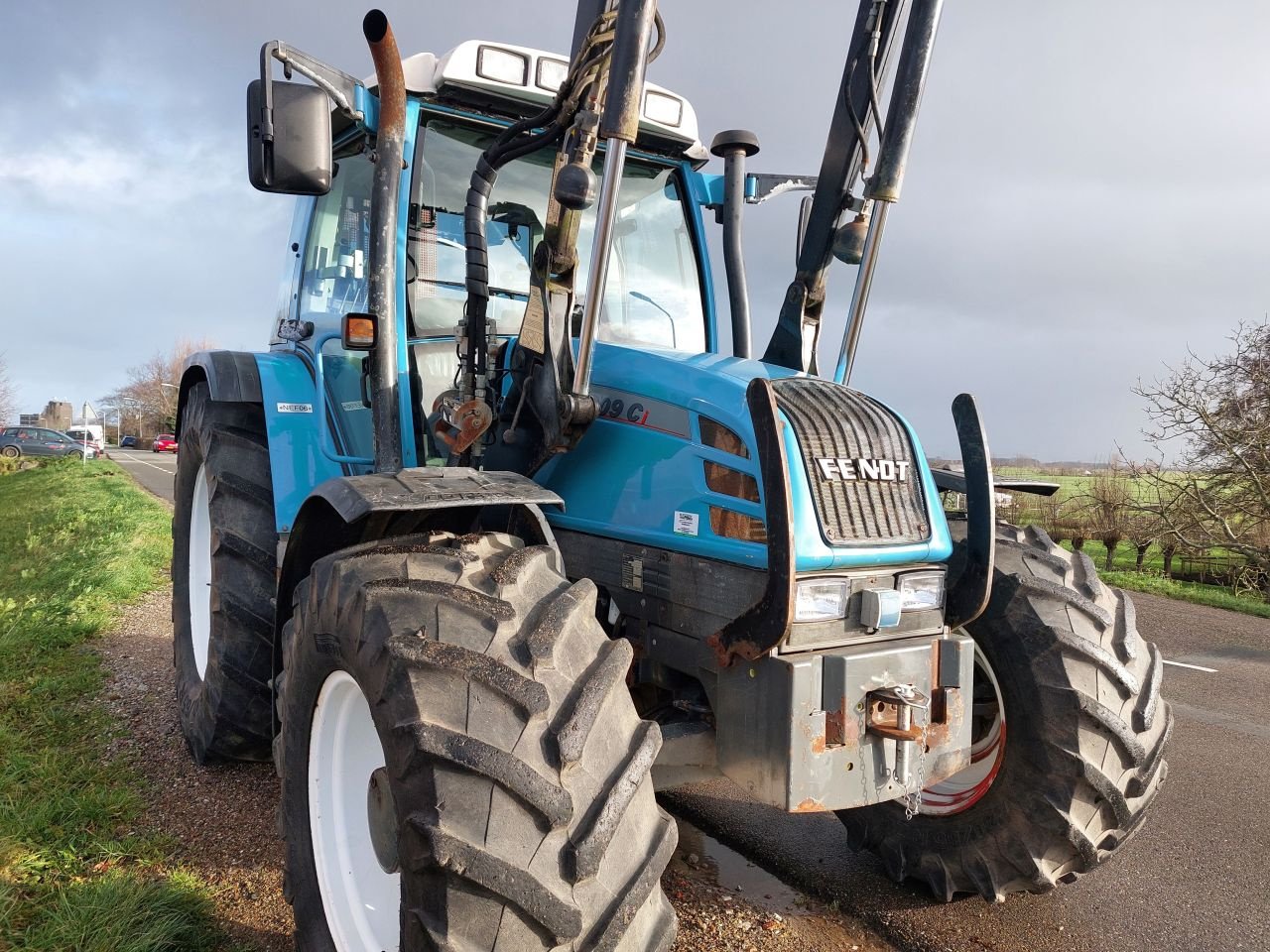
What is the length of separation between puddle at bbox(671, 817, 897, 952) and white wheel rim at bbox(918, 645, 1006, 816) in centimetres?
47

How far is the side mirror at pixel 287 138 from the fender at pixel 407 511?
889 millimetres

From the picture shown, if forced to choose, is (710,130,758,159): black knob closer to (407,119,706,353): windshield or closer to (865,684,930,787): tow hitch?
(407,119,706,353): windshield

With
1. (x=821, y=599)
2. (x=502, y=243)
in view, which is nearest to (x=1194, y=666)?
(x=821, y=599)

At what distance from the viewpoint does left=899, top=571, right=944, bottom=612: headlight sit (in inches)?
96.0

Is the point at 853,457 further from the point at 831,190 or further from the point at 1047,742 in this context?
the point at 831,190

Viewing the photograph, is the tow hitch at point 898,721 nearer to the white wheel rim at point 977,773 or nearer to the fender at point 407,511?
the white wheel rim at point 977,773

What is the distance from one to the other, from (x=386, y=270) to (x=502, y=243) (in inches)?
18.5

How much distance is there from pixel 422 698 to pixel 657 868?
0.59m

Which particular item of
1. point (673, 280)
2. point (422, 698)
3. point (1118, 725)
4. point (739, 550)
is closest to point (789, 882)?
point (1118, 725)

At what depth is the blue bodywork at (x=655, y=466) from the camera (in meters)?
2.32

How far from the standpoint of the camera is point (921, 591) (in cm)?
249

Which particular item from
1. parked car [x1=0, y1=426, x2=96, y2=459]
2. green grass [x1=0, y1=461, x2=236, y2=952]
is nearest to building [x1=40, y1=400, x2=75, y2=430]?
parked car [x1=0, y1=426, x2=96, y2=459]

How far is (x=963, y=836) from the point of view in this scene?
9.44 feet

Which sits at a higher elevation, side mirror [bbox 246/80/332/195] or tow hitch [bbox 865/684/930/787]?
side mirror [bbox 246/80/332/195]
